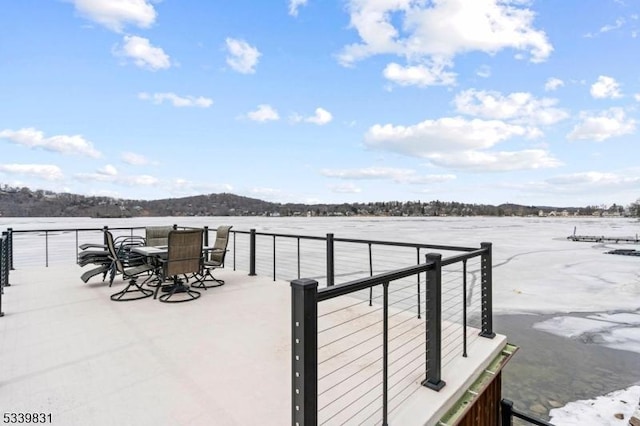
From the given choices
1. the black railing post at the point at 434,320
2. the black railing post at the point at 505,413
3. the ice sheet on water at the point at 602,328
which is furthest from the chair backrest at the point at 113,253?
the ice sheet on water at the point at 602,328

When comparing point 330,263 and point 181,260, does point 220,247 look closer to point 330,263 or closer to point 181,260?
point 181,260

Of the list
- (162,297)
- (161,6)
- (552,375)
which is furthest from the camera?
(161,6)

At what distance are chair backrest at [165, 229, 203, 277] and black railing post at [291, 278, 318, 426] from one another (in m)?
3.14

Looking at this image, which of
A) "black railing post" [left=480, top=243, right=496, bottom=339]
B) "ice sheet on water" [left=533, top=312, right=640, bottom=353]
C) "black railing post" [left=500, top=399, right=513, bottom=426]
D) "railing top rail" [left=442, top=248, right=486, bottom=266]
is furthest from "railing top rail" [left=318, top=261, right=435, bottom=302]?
"ice sheet on water" [left=533, top=312, right=640, bottom=353]

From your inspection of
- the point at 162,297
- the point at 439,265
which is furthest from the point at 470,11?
the point at 162,297

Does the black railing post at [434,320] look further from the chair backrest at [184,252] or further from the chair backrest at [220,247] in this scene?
the chair backrest at [220,247]

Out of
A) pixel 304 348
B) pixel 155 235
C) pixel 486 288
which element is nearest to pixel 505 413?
pixel 486 288

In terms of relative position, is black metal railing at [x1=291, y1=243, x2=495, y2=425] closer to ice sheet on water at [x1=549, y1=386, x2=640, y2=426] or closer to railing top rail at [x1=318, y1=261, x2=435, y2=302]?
railing top rail at [x1=318, y1=261, x2=435, y2=302]

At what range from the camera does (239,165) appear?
24.7 m

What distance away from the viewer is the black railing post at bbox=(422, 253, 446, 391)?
201cm

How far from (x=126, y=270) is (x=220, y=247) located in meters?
1.32

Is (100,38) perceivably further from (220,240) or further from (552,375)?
(552,375)

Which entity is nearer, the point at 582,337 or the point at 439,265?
the point at 439,265

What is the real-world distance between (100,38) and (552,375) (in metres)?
12.0
